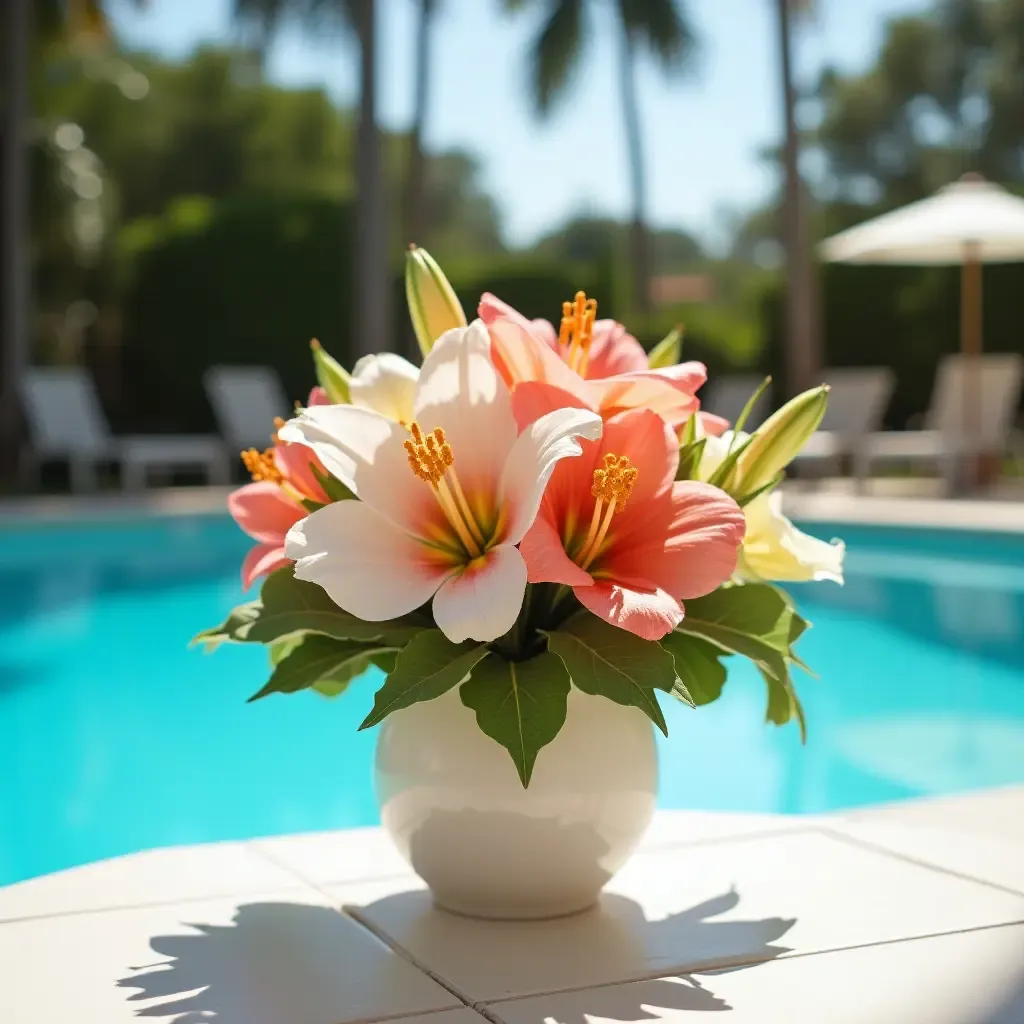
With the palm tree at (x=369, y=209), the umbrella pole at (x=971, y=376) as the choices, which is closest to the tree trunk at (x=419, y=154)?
the palm tree at (x=369, y=209)

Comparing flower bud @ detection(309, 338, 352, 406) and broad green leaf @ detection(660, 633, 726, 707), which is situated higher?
flower bud @ detection(309, 338, 352, 406)

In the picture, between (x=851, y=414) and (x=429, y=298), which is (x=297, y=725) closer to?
(x=429, y=298)

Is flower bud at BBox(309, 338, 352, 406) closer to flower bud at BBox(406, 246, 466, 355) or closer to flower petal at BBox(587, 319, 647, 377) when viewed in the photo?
flower bud at BBox(406, 246, 466, 355)

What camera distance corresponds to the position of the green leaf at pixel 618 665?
1.41 meters

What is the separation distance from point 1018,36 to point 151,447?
3099cm

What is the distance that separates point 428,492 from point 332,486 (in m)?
0.13

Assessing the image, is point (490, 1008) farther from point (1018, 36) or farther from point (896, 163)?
point (896, 163)

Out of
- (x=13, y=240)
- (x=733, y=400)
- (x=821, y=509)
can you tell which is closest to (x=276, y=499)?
(x=821, y=509)

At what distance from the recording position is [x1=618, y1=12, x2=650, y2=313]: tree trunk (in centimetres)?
2120

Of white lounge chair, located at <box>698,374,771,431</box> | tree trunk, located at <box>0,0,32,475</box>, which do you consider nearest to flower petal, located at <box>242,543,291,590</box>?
white lounge chair, located at <box>698,374,771,431</box>

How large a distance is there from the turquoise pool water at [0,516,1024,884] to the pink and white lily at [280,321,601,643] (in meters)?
2.61

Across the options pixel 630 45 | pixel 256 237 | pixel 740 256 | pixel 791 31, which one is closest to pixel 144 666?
pixel 256 237

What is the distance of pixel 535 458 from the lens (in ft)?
4.65

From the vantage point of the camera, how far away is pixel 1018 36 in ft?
124
